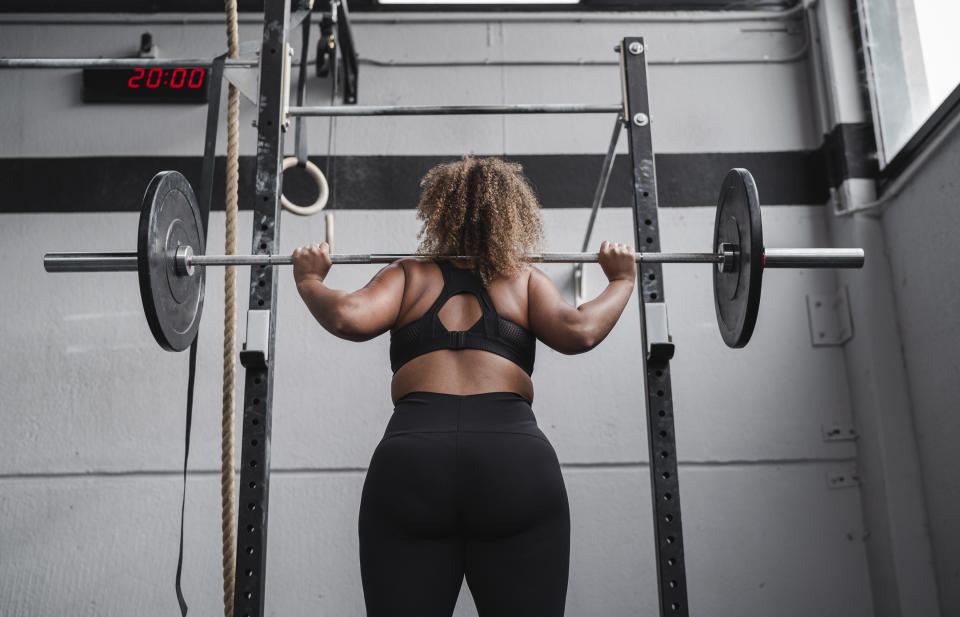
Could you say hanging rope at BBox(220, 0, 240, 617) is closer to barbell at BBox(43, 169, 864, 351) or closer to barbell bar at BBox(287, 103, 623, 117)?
barbell at BBox(43, 169, 864, 351)

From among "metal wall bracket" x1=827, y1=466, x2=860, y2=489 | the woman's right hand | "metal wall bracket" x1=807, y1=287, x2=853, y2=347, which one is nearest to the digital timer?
the woman's right hand

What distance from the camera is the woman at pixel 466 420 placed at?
1282mm

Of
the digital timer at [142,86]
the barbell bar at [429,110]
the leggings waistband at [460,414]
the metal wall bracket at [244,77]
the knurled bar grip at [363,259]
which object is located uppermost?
the digital timer at [142,86]

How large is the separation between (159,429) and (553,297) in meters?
1.84

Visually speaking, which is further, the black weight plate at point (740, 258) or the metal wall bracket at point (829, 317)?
the metal wall bracket at point (829, 317)

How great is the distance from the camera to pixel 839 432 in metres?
2.77

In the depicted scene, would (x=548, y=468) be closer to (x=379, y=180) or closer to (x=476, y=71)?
(x=379, y=180)

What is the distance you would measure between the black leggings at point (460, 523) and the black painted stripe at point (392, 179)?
1800mm

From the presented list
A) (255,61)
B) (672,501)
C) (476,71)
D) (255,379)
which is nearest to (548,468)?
(672,501)

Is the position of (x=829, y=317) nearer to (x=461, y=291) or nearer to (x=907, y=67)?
(x=907, y=67)

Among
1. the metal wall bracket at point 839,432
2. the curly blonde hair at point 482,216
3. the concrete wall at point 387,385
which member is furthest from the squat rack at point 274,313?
the metal wall bracket at point 839,432

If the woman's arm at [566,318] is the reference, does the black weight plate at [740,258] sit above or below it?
above

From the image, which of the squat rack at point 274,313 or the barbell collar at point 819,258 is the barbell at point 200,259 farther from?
the squat rack at point 274,313

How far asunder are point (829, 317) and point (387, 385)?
5.40 feet
